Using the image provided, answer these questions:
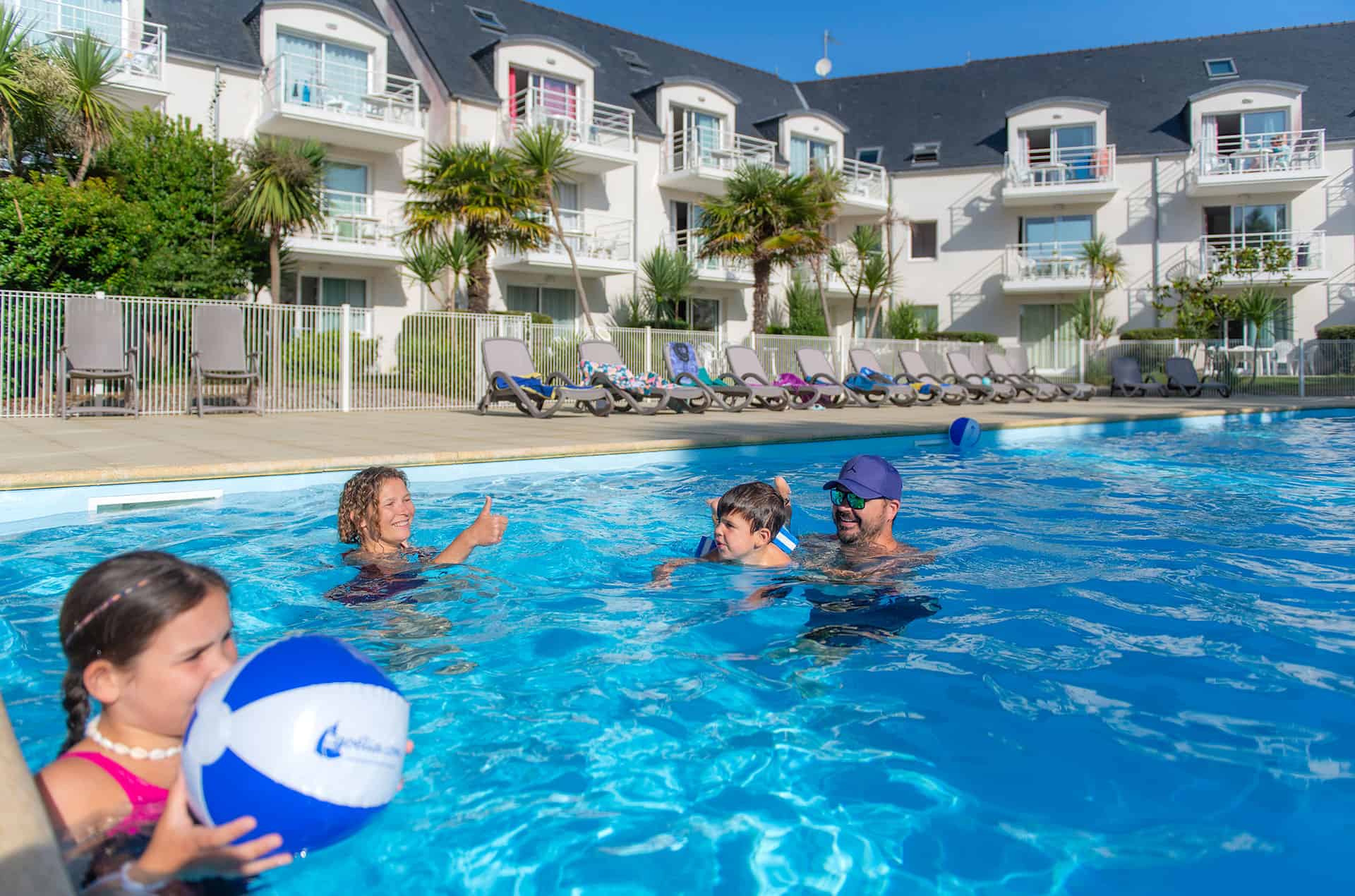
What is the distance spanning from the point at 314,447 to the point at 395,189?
1608cm

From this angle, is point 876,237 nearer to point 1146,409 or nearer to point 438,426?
point 1146,409

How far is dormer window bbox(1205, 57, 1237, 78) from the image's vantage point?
Result: 31.1 metres

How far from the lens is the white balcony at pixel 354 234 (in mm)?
20447

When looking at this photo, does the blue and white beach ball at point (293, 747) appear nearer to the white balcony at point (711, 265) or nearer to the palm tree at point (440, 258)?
the palm tree at point (440, 258)

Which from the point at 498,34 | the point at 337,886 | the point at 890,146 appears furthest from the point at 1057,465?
the point at 890,146

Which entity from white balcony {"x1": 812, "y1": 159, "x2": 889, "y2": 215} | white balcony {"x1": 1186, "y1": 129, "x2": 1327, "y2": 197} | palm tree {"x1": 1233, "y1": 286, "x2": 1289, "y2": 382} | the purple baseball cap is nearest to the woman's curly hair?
the purple baseball cap

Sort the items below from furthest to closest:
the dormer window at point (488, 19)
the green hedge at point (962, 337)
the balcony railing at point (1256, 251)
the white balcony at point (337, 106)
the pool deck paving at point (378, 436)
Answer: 1. the green hedge at point (962, 337)
2. the balcony railing at point (1256, 251)
3. the dormer window at point (488, 19)
4. the white balcony at point (337, 106)
5. the pool deck paving at point (378, 436)

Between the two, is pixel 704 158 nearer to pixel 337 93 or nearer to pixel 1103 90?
pixel 337 93

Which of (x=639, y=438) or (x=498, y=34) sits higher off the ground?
(x=498, y=34)

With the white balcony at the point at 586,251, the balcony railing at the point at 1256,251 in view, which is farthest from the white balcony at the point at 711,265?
the balcony railing at the point at 1256,251

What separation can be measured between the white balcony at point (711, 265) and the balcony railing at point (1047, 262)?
8.93m

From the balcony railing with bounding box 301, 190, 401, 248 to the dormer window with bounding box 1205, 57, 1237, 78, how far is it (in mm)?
26153

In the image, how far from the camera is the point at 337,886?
2.06 metres

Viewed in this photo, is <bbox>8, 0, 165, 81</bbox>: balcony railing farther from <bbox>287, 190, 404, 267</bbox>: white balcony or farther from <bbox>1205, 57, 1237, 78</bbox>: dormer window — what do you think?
<bbox>1205, 57, 1237, 78</bbox>: dormer window
